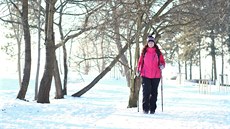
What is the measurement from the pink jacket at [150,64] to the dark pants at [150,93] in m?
0.12

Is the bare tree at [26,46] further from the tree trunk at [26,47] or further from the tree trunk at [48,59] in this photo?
the tree trunk at [48,59]

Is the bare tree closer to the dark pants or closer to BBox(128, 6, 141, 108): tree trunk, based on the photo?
BBox(128, 6, 141, 108): tree trunk

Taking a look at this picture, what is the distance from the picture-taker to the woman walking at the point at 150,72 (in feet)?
34.6

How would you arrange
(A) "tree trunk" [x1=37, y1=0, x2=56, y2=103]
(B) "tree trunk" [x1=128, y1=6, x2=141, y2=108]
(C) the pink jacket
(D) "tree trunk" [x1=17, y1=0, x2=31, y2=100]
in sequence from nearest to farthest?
(C) the pink jacket
(B) "tree trunk" [x1=128, y1=6, x2=141, y2=108]
(A) "tree trunk" [x1=37, y1=0, x2=56, y2=103]
(D) "tree trunk" [x1=17, y1=0, x2=31, y2=100]

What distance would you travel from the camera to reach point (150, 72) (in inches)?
415

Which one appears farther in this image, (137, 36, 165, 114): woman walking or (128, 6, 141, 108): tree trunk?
(128, 6, 141, 108): tree trunk

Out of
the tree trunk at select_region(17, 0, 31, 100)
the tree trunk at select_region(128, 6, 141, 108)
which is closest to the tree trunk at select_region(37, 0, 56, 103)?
the tree trunk at select_region(17, 0, 31, 100)

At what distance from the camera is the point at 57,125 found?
934 cm

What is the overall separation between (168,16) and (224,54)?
4336cm

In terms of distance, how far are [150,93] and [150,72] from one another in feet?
1.72

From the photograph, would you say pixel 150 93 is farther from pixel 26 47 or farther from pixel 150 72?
pixel 26 47

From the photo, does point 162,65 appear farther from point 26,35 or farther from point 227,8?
point 26,35

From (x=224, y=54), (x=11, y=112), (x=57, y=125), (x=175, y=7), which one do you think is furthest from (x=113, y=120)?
(x=224, y=54)

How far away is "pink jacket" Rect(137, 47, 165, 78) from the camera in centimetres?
1052
